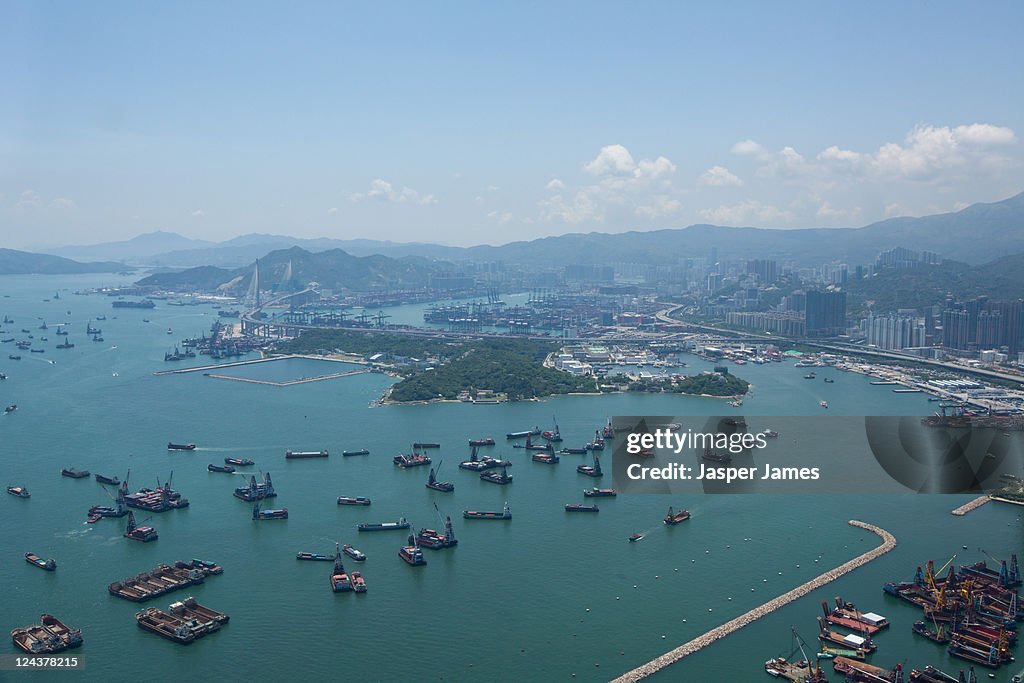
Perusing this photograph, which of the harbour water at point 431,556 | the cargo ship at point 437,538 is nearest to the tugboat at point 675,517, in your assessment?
the harbour water at point 431,556

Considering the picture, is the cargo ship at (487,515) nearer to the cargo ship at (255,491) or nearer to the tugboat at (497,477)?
the tugboat at (497,477)

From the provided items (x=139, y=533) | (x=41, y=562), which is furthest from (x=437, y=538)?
(x=41, y=562)

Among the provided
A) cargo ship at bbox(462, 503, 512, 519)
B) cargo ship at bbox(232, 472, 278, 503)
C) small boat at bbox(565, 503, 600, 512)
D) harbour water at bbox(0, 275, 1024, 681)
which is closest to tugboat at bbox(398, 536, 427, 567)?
harbour water at bbox(0, 275, 1024, 681)

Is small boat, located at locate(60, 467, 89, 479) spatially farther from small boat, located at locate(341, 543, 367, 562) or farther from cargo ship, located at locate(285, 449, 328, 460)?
small boat, located at locate(341, 543, 367, 562)

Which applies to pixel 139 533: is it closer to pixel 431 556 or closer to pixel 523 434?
pixel 431 556

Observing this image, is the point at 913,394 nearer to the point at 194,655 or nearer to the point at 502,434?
the point at 502,434

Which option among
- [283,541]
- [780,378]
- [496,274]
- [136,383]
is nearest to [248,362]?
[136,383]
